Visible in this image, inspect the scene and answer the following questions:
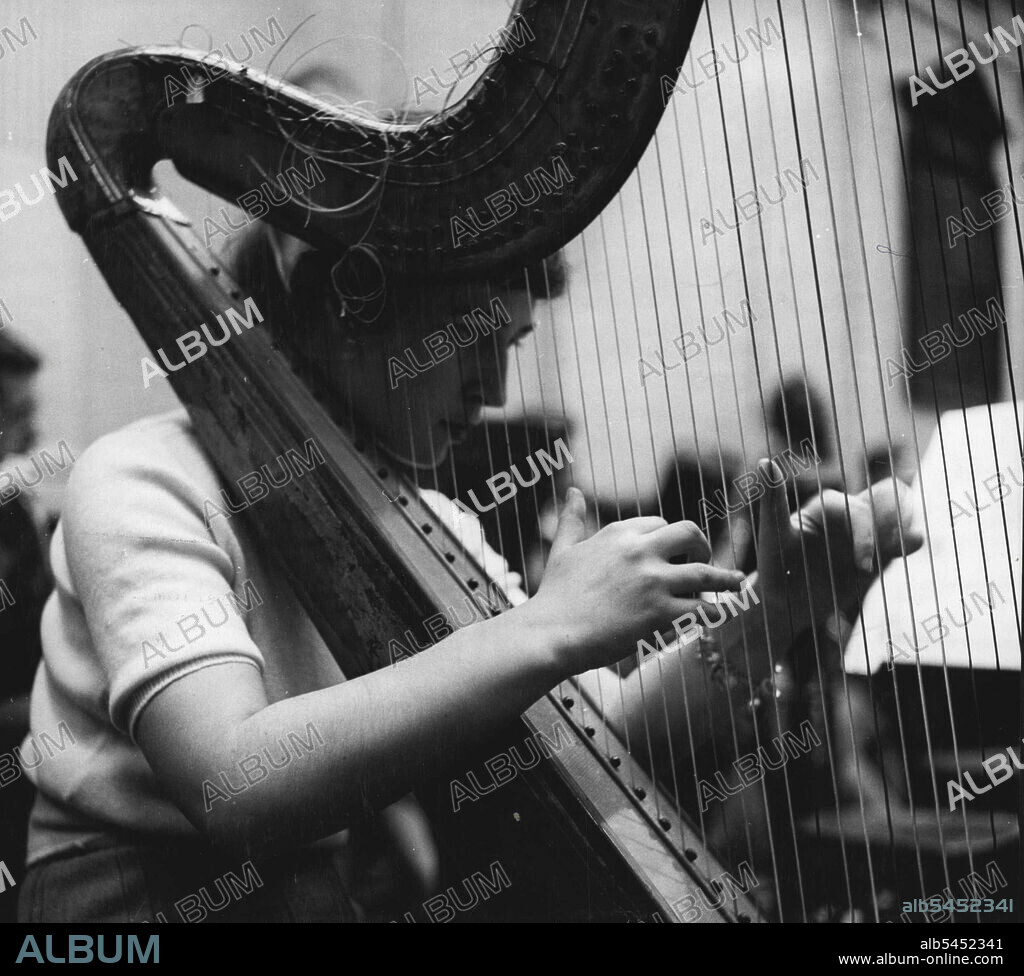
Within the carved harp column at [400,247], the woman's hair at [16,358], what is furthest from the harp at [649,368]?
the woman's hair at [16,358]

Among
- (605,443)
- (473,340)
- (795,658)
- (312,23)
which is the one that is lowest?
(795,658)

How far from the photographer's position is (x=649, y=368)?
1.09 metres

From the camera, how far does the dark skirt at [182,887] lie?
1.05 meters

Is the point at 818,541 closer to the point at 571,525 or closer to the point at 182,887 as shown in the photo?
the point at 571,525

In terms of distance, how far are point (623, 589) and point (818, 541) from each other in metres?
0.28

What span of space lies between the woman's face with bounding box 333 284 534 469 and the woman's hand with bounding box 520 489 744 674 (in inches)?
9.5

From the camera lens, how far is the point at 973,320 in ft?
3.51

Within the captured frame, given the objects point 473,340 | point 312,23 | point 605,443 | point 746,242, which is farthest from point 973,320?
point 312,23

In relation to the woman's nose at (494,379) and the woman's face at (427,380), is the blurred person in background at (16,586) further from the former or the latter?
the woman's nose at (494,379)

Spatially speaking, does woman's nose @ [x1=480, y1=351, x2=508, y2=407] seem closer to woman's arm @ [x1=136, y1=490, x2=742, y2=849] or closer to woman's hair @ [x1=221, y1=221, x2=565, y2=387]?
woman's hair @ [x1=221, y1=221, x2=565, y2=387]

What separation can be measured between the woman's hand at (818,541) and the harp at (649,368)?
0.03 m

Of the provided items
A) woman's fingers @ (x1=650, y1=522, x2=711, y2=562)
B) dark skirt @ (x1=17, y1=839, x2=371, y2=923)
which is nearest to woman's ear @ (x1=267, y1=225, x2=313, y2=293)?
woman's fingers @ (x1=650, y1=522, x2=711, y2=562)

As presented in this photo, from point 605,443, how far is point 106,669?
0.54 meters

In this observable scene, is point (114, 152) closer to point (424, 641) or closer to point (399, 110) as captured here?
point (399, 110)
